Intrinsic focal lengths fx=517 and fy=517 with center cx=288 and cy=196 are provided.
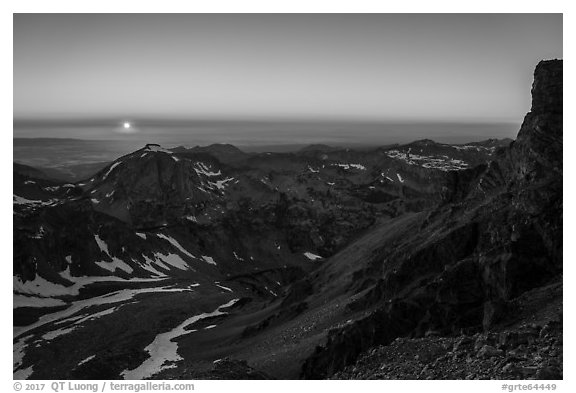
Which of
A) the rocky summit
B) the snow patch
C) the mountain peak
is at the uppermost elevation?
the mountain peak

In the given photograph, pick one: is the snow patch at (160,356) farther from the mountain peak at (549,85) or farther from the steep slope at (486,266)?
the mountain peak at (549,85)

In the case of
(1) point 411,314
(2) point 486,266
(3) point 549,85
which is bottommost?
(1) point 411,314

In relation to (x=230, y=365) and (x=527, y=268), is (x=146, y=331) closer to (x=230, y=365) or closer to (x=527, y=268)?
(x=230, y=365)

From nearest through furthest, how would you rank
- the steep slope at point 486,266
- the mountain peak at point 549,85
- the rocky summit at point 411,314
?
the rocky summit at point 411,314 → the steep slope at point 486,266 → the mountain peak at point 549,85

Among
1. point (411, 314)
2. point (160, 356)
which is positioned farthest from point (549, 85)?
point (160, 356)

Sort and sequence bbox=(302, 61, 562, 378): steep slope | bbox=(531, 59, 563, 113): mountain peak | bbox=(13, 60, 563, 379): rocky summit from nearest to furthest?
bbox=(13, 60, 563, 379): rocky summit → bbox=(302, 61, 562, 378): steep slope → bbox=(531, 59, 563, 113): mountain peak

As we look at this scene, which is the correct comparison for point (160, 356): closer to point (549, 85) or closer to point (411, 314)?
point (411, 314)

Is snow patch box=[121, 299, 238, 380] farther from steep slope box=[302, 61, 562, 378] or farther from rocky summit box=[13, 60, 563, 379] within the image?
steep slope box=[302, 61, 562, 378]

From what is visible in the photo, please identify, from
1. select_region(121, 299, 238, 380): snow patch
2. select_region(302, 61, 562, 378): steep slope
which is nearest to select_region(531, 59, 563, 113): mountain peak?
select_region(302, 61, 562, 378): steep slope

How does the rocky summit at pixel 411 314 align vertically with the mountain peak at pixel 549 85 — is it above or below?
below

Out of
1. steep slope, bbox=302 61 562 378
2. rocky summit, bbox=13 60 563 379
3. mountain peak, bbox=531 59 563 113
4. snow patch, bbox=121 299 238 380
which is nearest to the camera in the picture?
rocky summit, bbox=13 60 563 379

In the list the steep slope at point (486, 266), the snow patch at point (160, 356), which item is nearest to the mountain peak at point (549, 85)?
the steep slope at point (486, 266)
